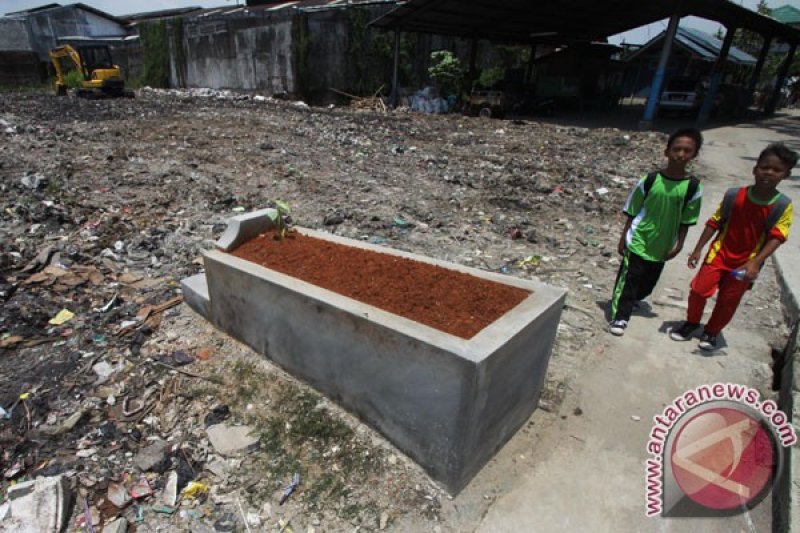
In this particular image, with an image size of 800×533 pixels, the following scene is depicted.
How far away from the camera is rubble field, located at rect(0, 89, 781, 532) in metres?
2.14

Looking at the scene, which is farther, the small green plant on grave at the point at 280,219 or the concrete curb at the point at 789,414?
the small green plant on grave at the point at 280,219

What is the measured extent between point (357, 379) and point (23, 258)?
3965 millimetres

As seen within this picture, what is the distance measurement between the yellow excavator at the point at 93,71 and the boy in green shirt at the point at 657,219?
20983 millimetres

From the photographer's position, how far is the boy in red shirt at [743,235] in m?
2.55

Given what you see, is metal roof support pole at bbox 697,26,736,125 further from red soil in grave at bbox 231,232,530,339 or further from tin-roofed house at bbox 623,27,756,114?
red soil in grave at bbox 231,232,530,339

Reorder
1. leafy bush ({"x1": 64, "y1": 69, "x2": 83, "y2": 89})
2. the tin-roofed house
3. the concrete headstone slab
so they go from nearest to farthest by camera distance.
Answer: the concrete headstone slab
leafy bush ({"x1": 64, "y1": 69, "x2": 83, "y2": 89})
the tin-roofed house

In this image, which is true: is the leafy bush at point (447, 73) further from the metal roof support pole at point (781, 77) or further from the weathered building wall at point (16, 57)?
the weathered building wall at point (16, 57)

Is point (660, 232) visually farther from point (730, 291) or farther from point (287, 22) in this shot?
point (287, 22)

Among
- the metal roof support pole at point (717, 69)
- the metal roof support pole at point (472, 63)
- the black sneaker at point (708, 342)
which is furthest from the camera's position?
the metal roof support pole at point (472, 63)

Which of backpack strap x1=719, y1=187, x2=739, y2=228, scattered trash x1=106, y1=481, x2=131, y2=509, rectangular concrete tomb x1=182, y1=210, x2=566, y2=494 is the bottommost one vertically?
scattered trash x1=106, y1=481, x2=131, y2=509

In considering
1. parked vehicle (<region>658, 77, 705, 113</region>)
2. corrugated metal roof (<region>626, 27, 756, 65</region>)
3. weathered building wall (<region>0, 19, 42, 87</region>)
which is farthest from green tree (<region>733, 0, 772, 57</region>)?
weathered building wall (<region>0, 19, 42, 87</region>)

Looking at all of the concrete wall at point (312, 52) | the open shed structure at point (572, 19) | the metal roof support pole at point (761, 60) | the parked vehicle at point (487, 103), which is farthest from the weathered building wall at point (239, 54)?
the metal roof support pole at point (761, 60)

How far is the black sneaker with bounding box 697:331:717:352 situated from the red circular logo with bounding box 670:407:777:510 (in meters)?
0.69

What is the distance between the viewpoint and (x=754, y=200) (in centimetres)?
271
